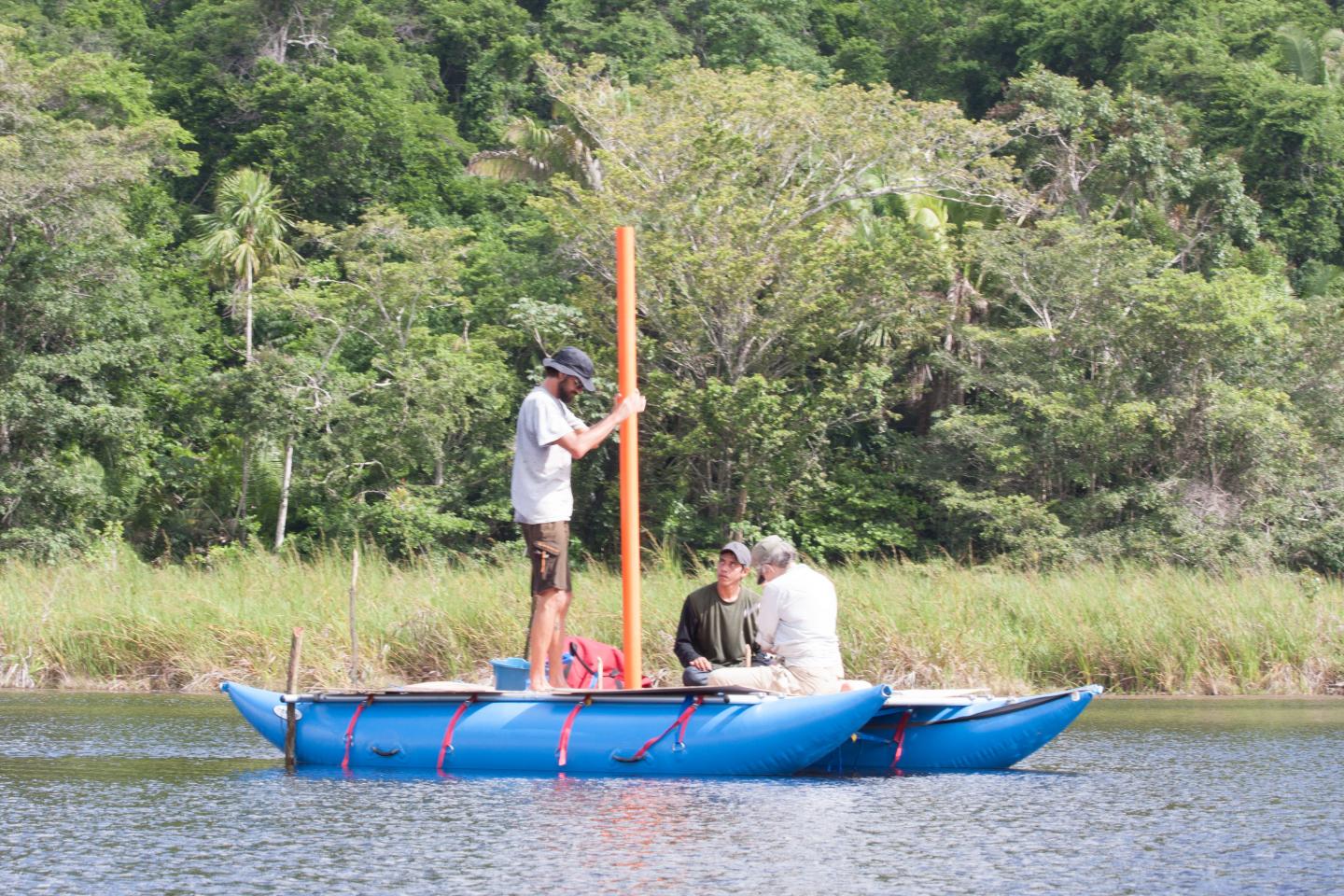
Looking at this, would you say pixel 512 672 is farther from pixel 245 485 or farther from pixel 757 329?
pixel 245 485

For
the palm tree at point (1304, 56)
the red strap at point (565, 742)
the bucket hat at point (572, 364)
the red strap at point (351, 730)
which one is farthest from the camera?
the palm tree at point (1304, 56)

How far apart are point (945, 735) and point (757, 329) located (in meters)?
17.7

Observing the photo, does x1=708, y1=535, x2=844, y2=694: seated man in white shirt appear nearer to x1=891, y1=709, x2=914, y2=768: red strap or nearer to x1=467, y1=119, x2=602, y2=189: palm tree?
x1=891, y1=709, x2=914, y2=768: red strap

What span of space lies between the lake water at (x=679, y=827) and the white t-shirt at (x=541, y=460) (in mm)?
1449

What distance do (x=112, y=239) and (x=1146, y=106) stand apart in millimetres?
17836

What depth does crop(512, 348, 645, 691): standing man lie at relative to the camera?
9.08m

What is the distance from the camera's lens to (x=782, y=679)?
365 inches

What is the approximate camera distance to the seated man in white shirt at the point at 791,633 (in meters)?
9.28

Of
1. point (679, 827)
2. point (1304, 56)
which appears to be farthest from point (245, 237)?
point (679, 827)

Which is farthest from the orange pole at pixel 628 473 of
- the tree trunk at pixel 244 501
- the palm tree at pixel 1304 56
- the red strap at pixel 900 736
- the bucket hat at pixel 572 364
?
the palm tree at pixel 1304 56

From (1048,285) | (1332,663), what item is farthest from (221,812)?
(1048,285)

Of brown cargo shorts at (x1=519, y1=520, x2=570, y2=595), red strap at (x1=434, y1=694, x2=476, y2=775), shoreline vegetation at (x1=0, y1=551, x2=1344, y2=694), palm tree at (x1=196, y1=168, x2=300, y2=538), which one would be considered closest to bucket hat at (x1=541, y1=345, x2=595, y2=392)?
brown cargo shorts at (x1=519, y1=520, x2=570, y2=595)

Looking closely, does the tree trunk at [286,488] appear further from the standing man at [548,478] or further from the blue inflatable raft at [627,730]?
the standing man at [548,478]

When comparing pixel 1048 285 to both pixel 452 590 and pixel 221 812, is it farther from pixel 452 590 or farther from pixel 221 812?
pixel 221 812
